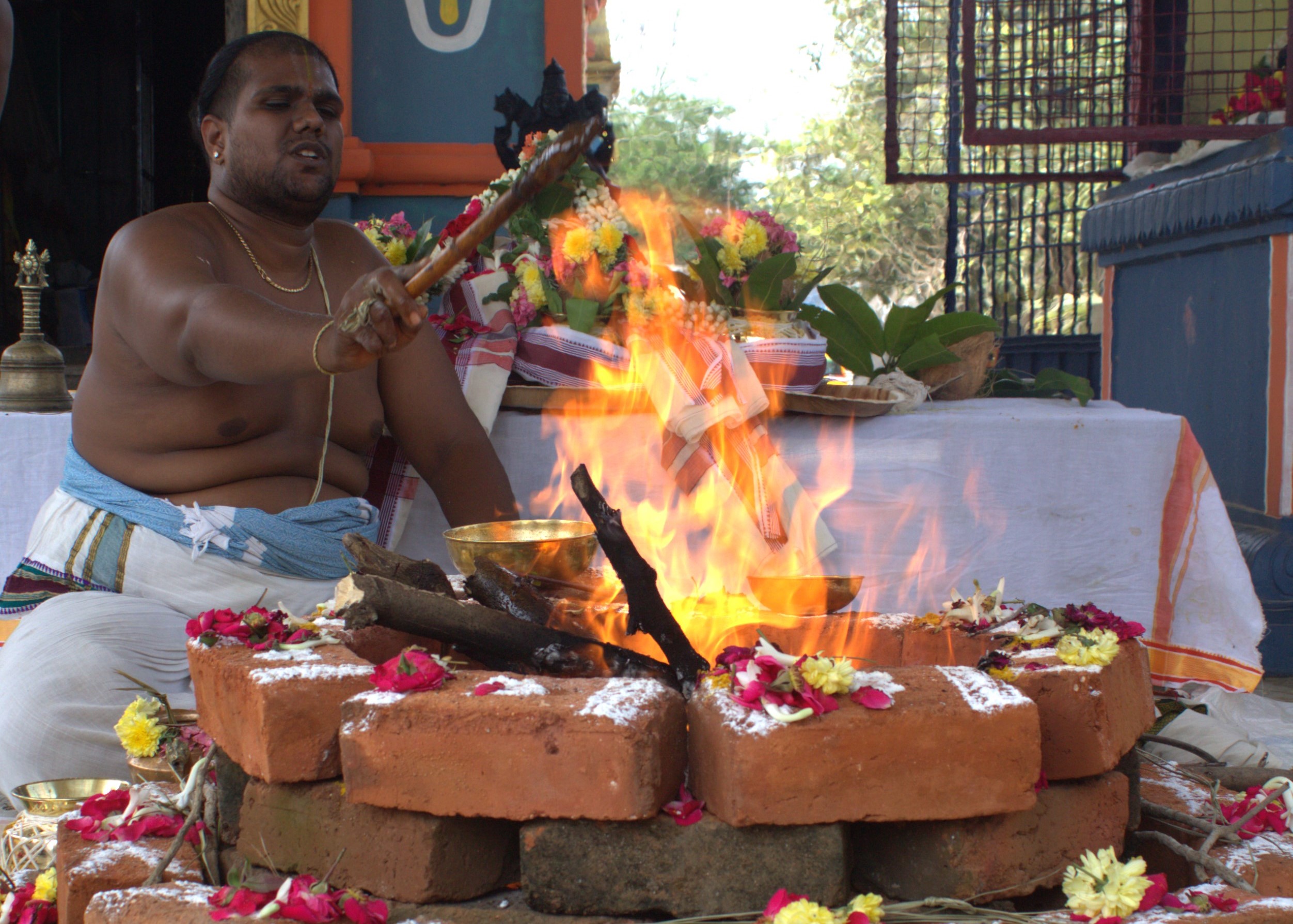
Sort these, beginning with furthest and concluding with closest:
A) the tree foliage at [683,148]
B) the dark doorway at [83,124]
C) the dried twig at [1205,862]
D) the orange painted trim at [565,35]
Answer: the tree foliage at [683,148] → the dark doorway at [83,124] → the orange painted trim at [565,35] → the dried twig at [1205,862]

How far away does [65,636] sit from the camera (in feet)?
7.06

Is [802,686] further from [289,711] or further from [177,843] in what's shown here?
[177,843]

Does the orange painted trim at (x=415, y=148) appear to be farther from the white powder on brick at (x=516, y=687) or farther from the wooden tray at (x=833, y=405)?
the white powder on brick at (x=516, y=687)

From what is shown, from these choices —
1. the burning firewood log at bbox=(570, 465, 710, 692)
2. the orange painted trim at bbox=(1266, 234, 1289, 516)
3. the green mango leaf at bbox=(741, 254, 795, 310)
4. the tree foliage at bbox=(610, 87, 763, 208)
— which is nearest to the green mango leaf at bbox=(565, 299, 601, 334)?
the green mango leaf at bbox=(741, 254, 795, 310)

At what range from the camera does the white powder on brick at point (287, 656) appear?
162 cm

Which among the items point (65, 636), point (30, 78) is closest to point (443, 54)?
point (30, 78)

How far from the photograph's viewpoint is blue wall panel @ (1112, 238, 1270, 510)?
4.53 meters

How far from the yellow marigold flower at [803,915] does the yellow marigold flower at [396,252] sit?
260cm

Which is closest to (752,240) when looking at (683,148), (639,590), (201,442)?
(201,442)

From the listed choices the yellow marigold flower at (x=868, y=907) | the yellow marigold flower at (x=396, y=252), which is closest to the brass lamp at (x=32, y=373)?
the yellow marigold flower at (x=396, y=252)

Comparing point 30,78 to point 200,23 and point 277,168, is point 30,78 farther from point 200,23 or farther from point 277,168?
point 277,168

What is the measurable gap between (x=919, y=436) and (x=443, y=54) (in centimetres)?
270

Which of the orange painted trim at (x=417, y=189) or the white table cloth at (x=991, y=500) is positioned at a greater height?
the orange painted trim at (x=417, y=189)

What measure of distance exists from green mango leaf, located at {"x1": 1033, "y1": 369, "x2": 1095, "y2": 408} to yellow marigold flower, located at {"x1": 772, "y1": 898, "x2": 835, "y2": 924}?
2.48 meters
